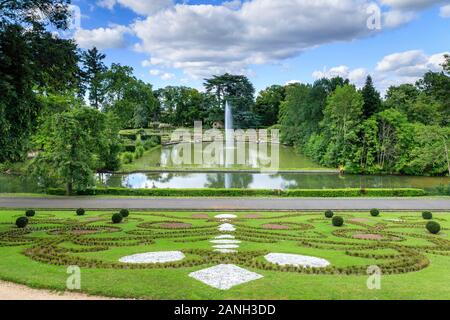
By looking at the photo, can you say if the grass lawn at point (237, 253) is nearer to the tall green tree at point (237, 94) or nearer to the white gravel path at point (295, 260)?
the white gravel path at point (295, 260)

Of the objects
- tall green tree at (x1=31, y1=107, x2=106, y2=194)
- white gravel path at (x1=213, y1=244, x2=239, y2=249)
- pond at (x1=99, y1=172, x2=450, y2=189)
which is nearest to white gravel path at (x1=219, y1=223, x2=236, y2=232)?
white gravel path at (x1=213, y1=244, x2=239, y2=249)

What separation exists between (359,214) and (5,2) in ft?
75.5

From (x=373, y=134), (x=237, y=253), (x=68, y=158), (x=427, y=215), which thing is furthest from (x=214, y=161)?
(x=237, y=253)

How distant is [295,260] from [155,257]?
4986 millimetres

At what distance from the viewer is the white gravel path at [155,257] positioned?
1512 cm

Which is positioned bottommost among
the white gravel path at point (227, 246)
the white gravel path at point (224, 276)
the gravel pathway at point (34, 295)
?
the gravel pathway at point (34, 295)

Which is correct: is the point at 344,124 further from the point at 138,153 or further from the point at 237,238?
the point at 237,238

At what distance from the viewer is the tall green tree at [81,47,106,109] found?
78438 mm

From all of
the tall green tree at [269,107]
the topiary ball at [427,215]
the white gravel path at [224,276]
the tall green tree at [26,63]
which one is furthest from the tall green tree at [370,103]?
the tall green tree at [269,107]

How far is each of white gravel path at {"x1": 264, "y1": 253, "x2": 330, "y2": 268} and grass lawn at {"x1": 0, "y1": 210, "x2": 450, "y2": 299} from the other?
1.30 ft

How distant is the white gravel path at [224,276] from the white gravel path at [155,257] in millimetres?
1966

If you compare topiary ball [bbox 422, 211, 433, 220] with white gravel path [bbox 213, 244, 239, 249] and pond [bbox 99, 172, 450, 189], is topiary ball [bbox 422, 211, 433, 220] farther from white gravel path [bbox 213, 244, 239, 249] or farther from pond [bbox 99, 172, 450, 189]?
pond [bbox 99, 172, 450, 189]

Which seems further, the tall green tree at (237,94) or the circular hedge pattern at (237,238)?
the tall green tree at (237,94)

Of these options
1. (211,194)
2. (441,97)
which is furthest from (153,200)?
(441,97)
